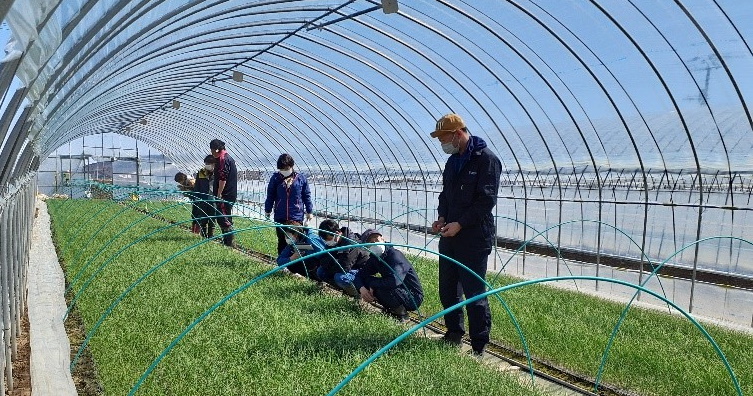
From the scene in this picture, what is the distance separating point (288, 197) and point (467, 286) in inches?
156

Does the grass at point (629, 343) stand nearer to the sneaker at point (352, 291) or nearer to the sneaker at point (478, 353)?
the sneaker at point (478, 353)

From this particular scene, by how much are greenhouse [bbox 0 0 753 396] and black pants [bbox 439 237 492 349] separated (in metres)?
0.02

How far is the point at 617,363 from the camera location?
4.92 meters

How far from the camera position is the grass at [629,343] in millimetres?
4519

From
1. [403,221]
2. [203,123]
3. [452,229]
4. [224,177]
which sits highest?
[203,123]

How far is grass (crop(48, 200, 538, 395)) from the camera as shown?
3912 millimetres

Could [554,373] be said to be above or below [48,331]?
below

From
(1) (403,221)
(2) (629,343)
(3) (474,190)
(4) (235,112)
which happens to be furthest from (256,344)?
(4) (235,112)

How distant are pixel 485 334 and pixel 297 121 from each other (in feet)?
52.4

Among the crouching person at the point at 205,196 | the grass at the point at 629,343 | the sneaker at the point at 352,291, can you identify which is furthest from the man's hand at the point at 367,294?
the crouching person at the point at 205,196

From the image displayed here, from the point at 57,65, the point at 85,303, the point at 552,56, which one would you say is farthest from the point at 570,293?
the point at 57,65

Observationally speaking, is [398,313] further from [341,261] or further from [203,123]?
[203,123]

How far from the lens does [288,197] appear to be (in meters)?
8.41

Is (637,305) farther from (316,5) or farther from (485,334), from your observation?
(316,5)
